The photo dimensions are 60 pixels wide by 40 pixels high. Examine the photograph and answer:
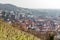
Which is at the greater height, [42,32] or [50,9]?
[50,9]

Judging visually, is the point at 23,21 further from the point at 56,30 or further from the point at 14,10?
the point at 56,30

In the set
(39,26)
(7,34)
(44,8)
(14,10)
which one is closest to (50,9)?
(44,8)

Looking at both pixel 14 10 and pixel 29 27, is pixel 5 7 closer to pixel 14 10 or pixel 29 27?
pixel 14 10

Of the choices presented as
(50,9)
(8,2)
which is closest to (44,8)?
(50,9)

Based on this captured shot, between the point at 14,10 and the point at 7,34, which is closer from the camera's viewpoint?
the point at 7,34

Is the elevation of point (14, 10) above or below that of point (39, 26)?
above

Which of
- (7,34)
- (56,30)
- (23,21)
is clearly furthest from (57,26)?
(7,34)

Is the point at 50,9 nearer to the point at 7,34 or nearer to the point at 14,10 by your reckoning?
the point at 14,10

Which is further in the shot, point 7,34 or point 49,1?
point 49,1
